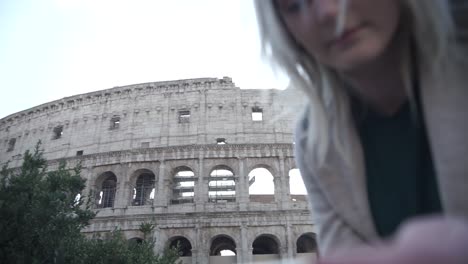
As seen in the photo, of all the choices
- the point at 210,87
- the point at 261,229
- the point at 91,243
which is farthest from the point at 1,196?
the point at 210,87

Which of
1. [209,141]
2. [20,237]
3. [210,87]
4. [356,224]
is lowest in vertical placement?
[356,224]

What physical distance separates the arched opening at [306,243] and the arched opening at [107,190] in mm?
14606

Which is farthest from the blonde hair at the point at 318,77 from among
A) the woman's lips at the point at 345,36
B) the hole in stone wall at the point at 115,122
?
the hole in stone wall at the point at 115,122

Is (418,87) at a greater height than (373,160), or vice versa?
(418,87)

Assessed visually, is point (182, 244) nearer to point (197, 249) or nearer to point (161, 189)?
point (197, 249)

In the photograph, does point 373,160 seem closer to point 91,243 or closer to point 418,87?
A: point 418,87

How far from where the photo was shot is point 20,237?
10.2m

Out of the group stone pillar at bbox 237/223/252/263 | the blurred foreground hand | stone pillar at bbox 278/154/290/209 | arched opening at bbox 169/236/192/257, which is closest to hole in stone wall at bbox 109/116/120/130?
arched opening at bbox 169/236/192/257

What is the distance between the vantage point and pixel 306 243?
24.6 metres

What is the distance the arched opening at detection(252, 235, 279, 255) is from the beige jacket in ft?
73.8

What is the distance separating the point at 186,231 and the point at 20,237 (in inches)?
516

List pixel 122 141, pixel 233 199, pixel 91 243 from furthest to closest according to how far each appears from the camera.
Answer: pixel 122 141, pixel 233 199, pixel 91 243

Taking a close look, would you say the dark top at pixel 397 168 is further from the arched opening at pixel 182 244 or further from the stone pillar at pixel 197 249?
the arched opening at pixel 182 244

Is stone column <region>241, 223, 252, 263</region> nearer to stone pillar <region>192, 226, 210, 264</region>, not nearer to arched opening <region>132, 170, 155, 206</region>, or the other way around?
stone pillar <region>192, 226, 210, 264</region>
